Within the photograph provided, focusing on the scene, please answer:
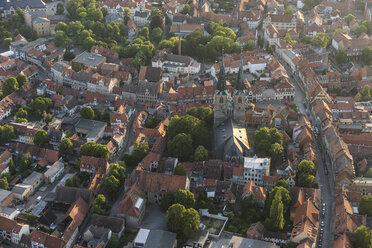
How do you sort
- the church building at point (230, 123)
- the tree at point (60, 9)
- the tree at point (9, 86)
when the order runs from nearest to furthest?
the church building at point (230, 123), the tree at point (9, 86), the tree at point (60, 9)

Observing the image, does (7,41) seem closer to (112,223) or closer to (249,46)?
(249,46)

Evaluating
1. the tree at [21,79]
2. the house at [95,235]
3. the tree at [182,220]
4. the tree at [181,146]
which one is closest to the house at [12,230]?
the house at [95,235]

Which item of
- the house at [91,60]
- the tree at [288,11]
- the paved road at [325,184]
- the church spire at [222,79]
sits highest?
the church spire at [222,79]

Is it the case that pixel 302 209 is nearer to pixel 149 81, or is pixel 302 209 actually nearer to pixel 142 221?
pixel 142 221

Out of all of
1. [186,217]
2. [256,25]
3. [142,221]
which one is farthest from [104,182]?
[256,25]

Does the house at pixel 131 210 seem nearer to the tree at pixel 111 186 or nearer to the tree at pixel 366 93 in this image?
the tree at pixel 111 186

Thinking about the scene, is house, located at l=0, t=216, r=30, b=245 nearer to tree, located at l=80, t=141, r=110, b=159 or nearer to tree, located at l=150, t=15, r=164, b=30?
tree, located at l=80, t=141, r=110, b=159
